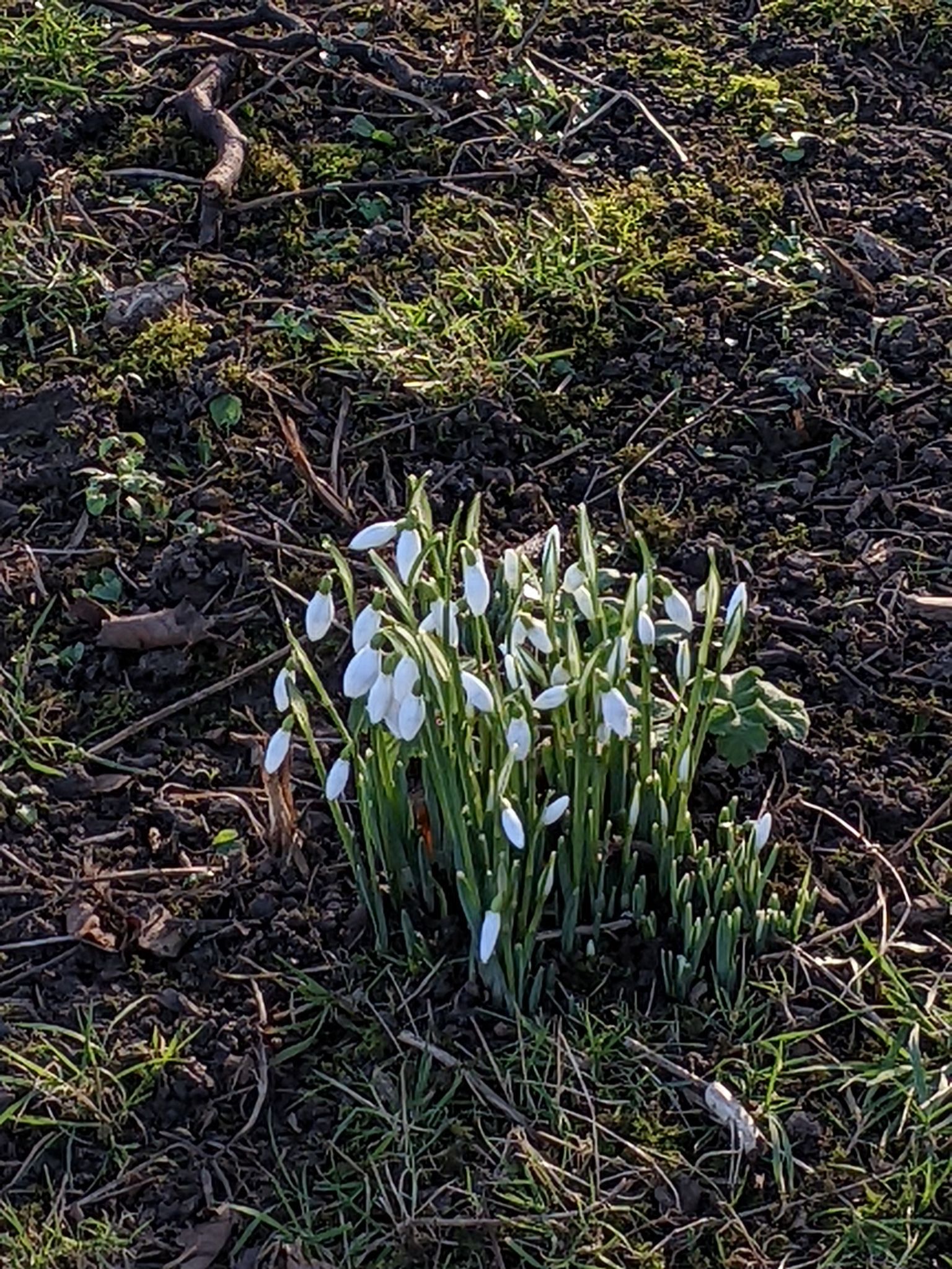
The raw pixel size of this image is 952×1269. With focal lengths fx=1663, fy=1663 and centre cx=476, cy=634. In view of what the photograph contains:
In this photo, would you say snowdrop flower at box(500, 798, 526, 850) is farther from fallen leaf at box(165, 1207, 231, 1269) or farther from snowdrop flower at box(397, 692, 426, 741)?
fallen leaf at box(165, 1207, 231, 1269)

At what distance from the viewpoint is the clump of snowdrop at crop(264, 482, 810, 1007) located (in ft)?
7.06

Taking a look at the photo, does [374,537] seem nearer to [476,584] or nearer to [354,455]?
[476,584]

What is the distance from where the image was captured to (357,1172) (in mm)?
2238

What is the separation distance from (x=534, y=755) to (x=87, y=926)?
77 cm

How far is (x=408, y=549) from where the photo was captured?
2.14 metres

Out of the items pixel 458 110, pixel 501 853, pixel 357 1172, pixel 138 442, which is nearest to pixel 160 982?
pixel 357 1172

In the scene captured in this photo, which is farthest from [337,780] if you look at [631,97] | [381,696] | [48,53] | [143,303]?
[48,53]

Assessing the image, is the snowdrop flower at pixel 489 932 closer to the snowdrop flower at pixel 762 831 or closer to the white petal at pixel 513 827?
the white petal at pixel 513 827

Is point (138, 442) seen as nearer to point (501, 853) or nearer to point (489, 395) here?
point (489, 395)

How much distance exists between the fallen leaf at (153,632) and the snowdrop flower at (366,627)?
2.99 feet

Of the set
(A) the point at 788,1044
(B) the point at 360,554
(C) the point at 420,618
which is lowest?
(A) the point at 788,1044

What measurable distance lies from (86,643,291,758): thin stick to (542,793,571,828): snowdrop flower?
81 centimetres

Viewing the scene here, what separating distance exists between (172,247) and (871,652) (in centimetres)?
183

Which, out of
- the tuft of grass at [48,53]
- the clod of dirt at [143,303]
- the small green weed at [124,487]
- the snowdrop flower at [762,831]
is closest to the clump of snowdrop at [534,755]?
the snowdrop flower at [762,831]
